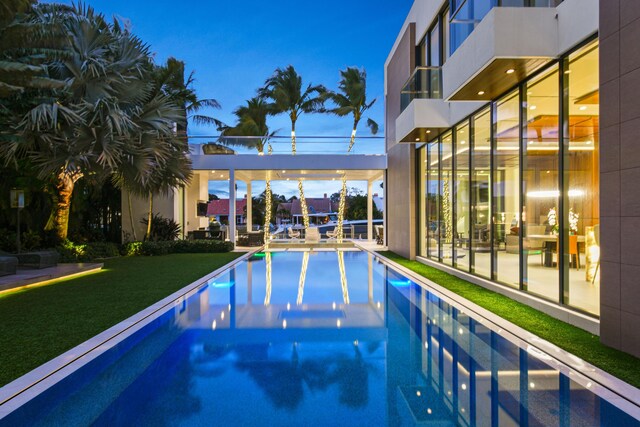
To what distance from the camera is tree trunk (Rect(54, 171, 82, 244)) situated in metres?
12.1

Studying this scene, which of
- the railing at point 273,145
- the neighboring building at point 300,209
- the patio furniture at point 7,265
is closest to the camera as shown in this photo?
the patio furniture at point 7,265

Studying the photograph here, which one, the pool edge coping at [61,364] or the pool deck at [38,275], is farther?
the pool deck at [38,275]

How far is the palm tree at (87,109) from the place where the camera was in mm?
9781

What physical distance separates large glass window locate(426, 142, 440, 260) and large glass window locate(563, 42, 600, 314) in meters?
5.68

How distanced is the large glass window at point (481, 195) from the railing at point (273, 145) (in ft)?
29.8

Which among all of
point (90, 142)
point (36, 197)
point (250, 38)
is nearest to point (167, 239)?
point (36, 197)

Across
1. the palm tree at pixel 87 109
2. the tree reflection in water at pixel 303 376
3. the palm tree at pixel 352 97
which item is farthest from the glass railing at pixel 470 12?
the palm tree at pixel 352 97

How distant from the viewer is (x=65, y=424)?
3.07 metres

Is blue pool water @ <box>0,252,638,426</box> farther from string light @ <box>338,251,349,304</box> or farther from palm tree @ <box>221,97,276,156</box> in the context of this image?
palm tree @ <box>221,97,276,156</box>

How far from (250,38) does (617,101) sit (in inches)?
1431

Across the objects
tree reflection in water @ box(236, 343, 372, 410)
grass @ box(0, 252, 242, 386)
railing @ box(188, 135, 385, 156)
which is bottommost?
tree reflection in water @ box(236, 343, 372, 410)

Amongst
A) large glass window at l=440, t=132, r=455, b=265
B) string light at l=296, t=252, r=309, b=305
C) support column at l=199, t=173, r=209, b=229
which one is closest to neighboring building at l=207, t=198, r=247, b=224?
support column at l=199, t=173, r=209, b=229

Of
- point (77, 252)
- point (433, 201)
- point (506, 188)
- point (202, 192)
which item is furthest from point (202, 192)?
point (506, 188)

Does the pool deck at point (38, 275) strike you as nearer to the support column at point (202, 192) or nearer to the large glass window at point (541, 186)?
the large glass window at point (541, 186)
